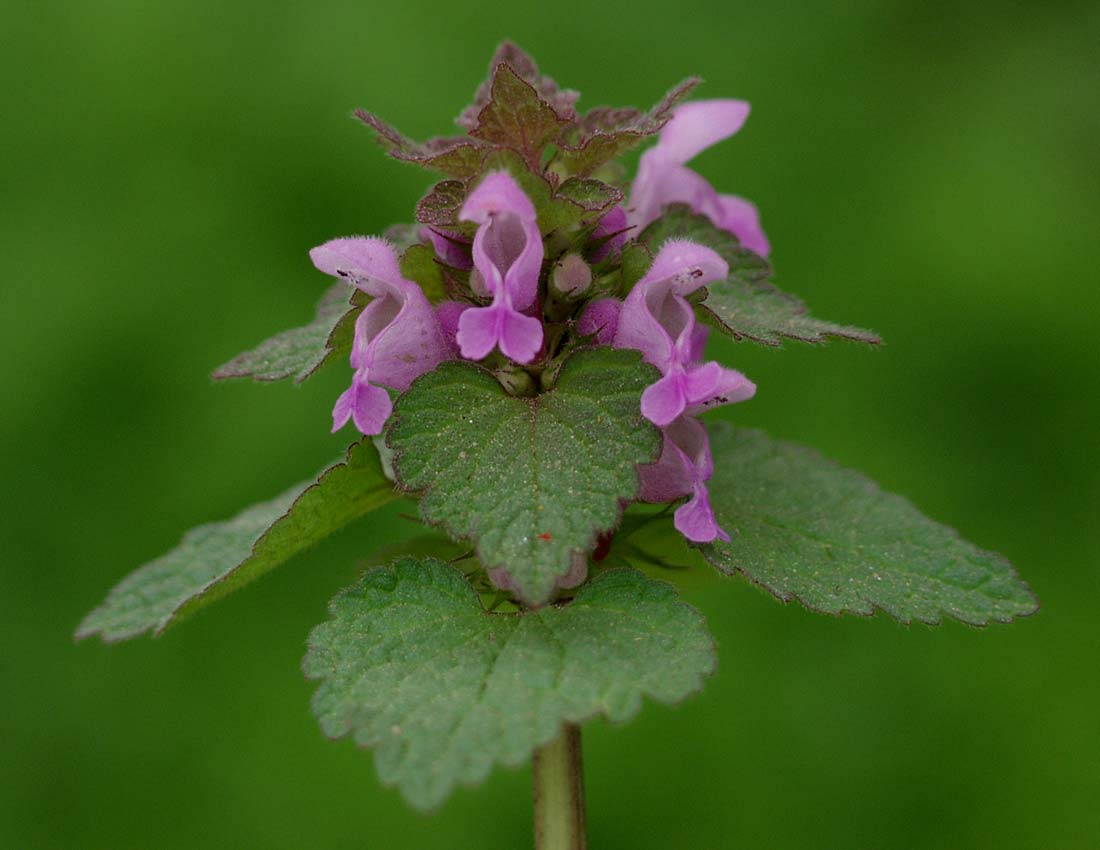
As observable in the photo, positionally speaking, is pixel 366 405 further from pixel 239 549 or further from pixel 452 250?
pixel 239 549

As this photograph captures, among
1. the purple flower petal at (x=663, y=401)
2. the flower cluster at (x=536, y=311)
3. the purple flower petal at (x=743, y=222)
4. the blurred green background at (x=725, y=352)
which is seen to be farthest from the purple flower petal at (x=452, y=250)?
the blurred green background at (x=725, y=352)

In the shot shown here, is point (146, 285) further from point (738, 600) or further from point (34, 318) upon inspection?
point (738, 600)

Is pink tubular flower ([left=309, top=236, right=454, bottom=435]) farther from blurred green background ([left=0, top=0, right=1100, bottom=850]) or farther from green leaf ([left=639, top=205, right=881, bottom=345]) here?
blurred green background ([left=0, top=0, right=1100, bottom=850])

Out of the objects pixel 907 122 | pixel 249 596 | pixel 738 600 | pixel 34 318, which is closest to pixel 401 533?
pixel 249 596

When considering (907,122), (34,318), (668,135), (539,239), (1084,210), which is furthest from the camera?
(907,122)

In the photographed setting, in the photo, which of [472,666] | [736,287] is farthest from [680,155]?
[472,666]
